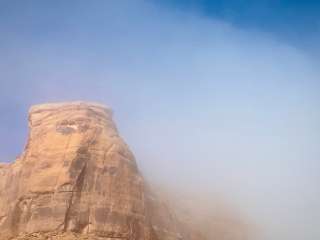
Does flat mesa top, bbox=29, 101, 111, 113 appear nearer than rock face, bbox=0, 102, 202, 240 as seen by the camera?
No

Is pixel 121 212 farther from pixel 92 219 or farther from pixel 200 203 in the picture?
pixel 200 203

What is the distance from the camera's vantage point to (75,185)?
210ft

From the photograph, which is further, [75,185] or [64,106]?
[64,106]

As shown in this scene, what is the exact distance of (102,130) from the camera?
233ft

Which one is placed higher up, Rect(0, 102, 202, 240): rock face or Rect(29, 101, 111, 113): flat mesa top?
Rect(29, 101, 111, 113): flat mesa top

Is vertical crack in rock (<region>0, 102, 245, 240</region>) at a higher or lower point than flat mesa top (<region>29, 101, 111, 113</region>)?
lower

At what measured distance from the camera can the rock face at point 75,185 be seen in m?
62.0

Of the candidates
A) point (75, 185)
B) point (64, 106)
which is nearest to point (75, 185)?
point (75, 185)

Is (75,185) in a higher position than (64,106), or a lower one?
lower

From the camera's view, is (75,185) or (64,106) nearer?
(75,185)

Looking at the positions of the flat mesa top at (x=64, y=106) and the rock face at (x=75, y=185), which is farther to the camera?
the flat mesa top at (x=64, y=106)

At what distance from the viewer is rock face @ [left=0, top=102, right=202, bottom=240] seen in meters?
62.0

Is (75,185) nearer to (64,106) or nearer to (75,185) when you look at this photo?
(75,185)

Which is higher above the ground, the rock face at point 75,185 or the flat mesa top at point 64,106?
the flat mesa top at point 64,106
